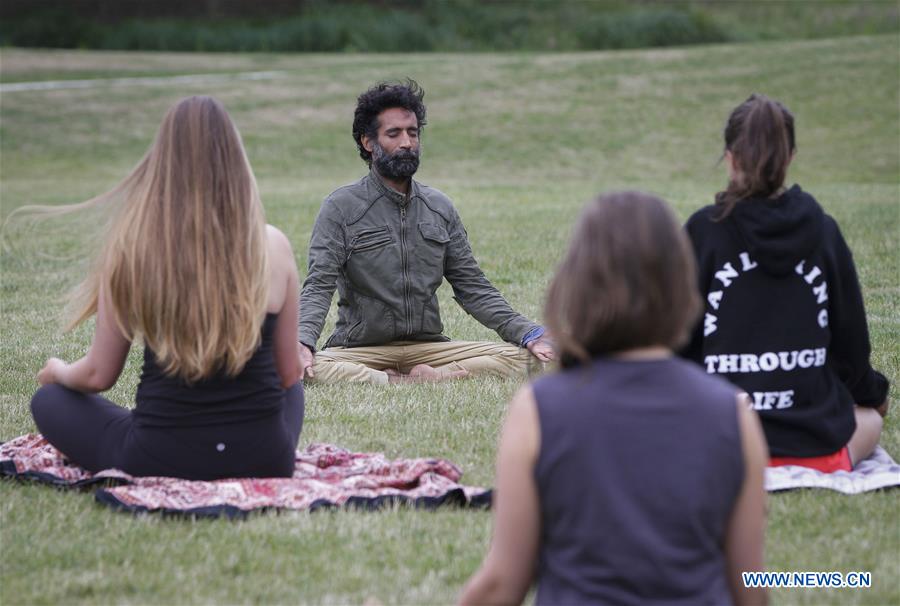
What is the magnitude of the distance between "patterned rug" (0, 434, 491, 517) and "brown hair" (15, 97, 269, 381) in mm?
483

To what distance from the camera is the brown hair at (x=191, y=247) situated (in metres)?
4.03

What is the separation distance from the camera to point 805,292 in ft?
14.6

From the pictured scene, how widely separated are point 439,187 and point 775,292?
48.8 feet

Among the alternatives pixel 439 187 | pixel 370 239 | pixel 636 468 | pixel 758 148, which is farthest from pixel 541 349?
pixel 439 187

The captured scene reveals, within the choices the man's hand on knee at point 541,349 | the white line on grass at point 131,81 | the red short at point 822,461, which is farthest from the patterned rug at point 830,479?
the white line on grass at point 131,81

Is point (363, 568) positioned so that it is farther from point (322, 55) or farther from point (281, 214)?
point (322, 55)

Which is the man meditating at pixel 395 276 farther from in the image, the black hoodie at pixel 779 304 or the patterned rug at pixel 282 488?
the black hoodie at pixel 779 304

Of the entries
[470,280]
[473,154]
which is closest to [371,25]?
[473,154]

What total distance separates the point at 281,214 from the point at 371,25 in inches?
1117

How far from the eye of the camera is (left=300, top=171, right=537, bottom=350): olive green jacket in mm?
6723

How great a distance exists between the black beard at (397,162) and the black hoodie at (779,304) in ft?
8.11

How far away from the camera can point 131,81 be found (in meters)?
31.4

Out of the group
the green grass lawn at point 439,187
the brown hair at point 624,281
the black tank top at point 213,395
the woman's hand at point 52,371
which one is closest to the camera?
the brown hair at point 624,281

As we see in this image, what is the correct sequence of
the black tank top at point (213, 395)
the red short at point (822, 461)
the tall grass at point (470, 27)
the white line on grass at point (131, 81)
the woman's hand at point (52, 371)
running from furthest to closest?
1. the tall grass at point (470, 27)
2. the white line on grass at point (131, 81)
3. the red short at point (822, 461)
4. the woman's hand at point (52, 371)
5. the black tank top at point (213, 395)
